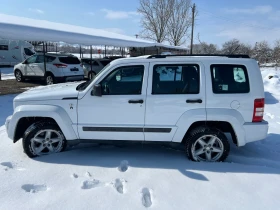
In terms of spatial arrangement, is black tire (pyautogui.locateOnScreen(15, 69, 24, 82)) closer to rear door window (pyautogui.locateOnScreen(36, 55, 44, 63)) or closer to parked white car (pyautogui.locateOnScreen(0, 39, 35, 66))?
rear door window (pyautogui.locateOnScreen(36, 55, 44, 63))

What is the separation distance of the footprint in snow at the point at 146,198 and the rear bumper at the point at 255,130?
181cm

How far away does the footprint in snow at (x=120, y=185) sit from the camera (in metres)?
2.99

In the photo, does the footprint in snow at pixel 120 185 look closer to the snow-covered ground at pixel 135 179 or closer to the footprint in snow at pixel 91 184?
the snow-covered ground at pixel 135 179

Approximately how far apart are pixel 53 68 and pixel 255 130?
1119 centimetres

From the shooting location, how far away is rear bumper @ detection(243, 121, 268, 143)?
3.58m

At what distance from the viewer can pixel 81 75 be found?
43.8 feet

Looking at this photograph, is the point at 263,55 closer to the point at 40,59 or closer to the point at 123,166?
the point at 40,59

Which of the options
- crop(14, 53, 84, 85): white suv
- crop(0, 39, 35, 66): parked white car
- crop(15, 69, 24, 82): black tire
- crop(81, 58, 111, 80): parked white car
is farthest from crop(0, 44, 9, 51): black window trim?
crop(81, 58, 111, 80): parked white car

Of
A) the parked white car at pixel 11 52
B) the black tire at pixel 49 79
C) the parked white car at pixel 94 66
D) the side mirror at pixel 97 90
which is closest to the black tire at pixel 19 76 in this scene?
the black tire at pixel 49 79

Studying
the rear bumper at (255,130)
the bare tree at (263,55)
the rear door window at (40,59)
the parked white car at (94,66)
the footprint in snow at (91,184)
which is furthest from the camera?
the bare tree at (263,55)

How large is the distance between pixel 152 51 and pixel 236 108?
2719 centimetres

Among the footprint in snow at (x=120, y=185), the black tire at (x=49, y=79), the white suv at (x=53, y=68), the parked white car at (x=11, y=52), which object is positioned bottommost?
the footprint in snow at (x=120, y=185)

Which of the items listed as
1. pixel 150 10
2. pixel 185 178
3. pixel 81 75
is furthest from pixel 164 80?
pixel 150 10

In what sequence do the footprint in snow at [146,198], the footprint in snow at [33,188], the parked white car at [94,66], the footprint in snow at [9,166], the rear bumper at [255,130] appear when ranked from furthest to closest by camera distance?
the parked white car at [94,66] < the rear bumper at [255,130] < the footprint in snow at [9,166] < the footprint in snow at [33,188] < the footprint in snow at [146,198]
